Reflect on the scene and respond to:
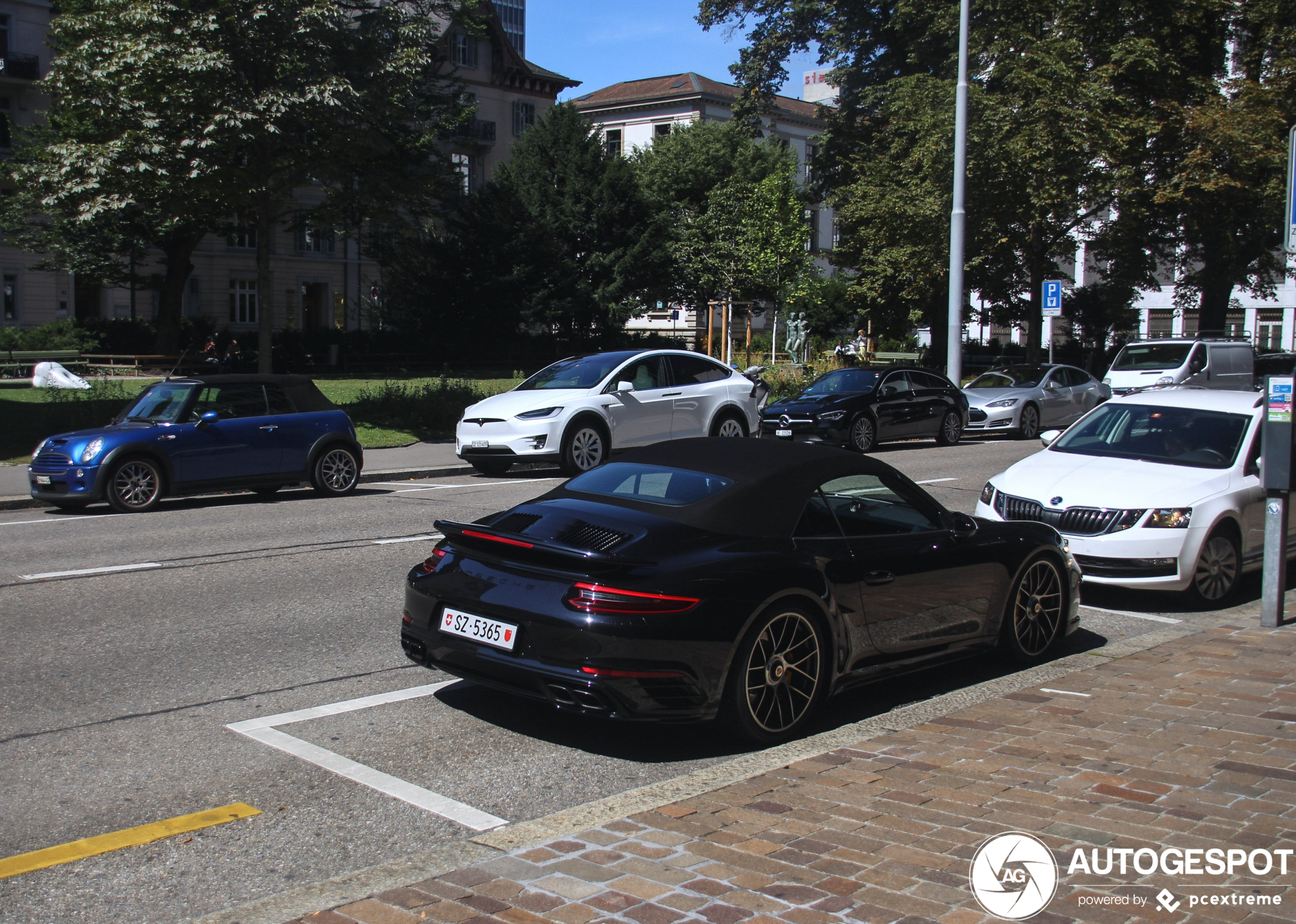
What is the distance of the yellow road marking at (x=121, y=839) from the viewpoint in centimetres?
399

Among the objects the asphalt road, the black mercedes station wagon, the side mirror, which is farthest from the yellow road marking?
the black mercedes station wagon

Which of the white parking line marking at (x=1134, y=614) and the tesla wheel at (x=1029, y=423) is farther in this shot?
the tesla wheel at (x=1029, y=423)

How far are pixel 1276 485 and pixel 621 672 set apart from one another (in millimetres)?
4859

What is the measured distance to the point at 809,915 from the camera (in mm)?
3383

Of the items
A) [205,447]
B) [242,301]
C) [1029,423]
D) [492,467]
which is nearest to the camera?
[205,447]

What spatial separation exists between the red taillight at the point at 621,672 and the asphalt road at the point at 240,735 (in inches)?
18.6

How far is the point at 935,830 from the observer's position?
404 centimetres

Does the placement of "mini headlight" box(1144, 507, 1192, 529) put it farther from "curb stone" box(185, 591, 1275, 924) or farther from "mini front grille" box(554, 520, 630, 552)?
"mini front grille" box(554, 520, 630, 552)

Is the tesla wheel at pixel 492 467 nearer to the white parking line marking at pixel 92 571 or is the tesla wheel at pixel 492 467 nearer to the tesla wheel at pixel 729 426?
the tesla wheel at pixel 729 426

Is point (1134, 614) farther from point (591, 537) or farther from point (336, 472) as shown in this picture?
point (336, 472)

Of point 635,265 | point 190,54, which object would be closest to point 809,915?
point 190,54

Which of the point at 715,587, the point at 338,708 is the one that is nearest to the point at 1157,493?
the point at 715,587

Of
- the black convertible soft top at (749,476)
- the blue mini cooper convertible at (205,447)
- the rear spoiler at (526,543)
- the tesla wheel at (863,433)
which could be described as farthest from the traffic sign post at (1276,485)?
the tesla wheel at (863,433)

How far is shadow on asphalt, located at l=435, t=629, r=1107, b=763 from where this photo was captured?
534 cm
